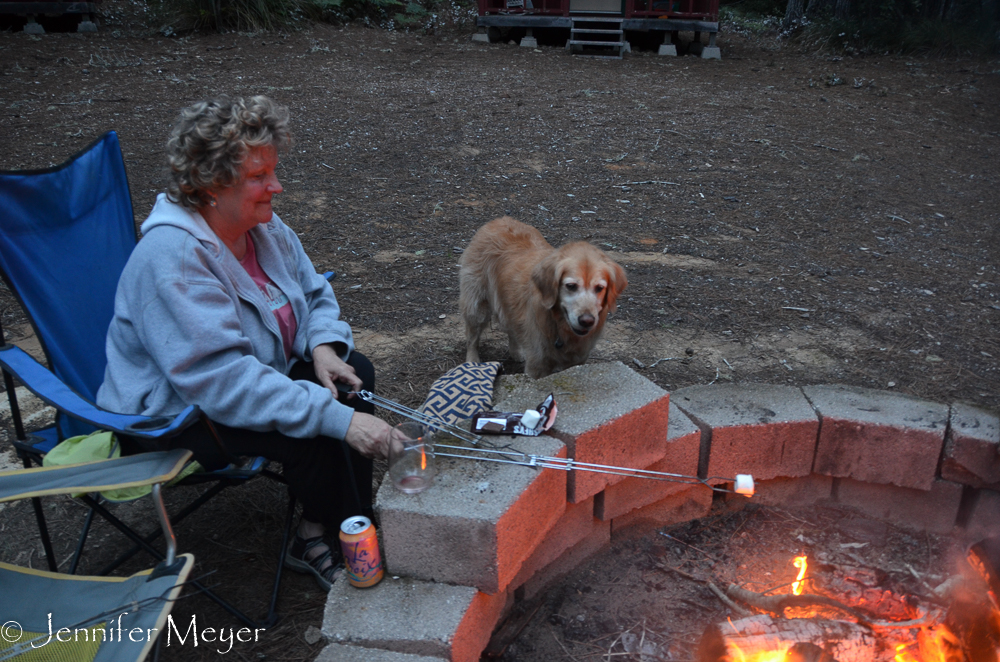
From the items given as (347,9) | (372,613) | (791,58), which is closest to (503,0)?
(347,9)

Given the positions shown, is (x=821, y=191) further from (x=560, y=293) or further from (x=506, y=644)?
(x=506, y=644)

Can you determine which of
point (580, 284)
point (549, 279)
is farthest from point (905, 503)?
point (549, 279)

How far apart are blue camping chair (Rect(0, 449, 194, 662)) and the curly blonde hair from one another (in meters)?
0.83

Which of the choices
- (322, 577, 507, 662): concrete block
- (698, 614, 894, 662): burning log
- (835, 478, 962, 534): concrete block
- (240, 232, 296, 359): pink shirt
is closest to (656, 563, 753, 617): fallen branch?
(698, 614, 894, 662): burning log

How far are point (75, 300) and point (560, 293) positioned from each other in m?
2.10

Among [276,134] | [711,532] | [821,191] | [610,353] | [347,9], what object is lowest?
[711,532]

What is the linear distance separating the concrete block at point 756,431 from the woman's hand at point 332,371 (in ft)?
4.55

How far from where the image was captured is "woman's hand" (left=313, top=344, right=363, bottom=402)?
7.97 feet

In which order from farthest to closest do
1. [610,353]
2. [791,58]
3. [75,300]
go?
[791,58] < [610,353] < [75,300]

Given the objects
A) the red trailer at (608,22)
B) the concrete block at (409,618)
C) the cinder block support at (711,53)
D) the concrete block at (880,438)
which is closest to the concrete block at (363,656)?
the concrete block at (409,618)

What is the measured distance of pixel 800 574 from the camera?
262 centimetres

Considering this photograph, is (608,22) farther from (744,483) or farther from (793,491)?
(744,483)

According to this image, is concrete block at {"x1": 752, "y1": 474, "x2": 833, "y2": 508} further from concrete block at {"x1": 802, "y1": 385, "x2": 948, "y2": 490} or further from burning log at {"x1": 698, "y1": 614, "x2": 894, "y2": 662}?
burning log at {"x1": 698, "y1": 614, "x2": 894, "y2": 662}

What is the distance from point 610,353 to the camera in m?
3.94
